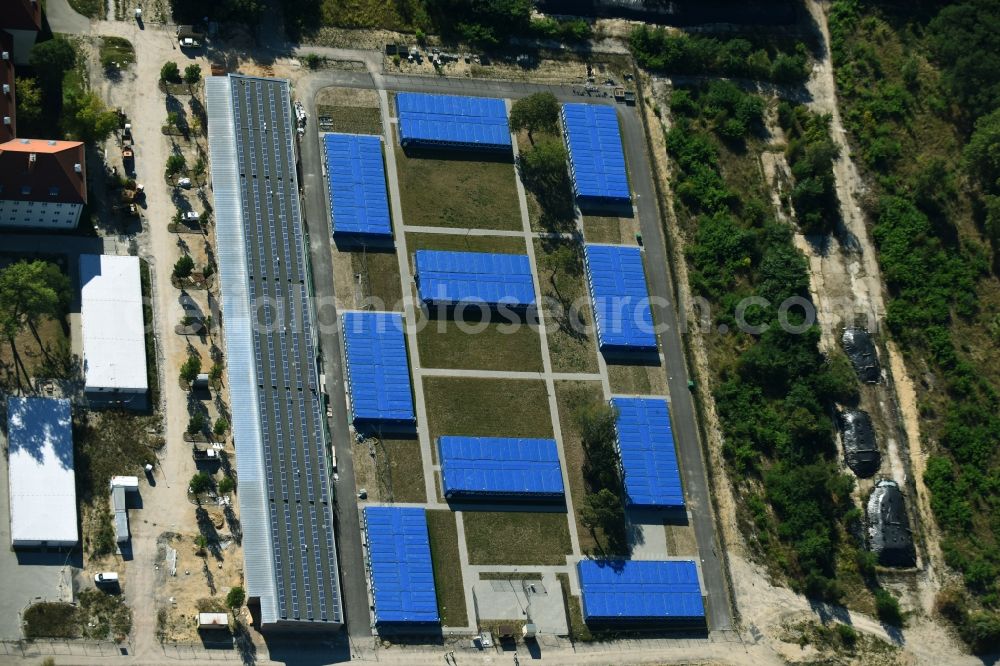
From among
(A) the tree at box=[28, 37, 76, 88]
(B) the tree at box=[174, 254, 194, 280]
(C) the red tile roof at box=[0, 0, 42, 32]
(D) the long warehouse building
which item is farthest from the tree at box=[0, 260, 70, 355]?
(C) the red tile roof at box=[0, 0, 42, 32]

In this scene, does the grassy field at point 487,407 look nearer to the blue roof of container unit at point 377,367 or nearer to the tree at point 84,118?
the blue roof of container unit at point 377,367

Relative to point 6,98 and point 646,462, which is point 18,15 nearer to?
point 6,98

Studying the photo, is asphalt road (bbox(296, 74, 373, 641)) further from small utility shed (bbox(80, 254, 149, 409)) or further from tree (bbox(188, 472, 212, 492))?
small utility shed (bbox(80, 254, 149, 409))

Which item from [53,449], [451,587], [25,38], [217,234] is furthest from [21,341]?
[451,587]

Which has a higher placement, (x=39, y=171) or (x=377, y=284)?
(x=39, y=171)

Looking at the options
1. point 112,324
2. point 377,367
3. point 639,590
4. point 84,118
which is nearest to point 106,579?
point 112,324

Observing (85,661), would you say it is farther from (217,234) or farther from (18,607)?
(217,234)

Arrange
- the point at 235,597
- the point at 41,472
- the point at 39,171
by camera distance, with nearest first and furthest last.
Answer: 1. the point at 235,597
2. the point at 41,472
3. the point at 39,171
